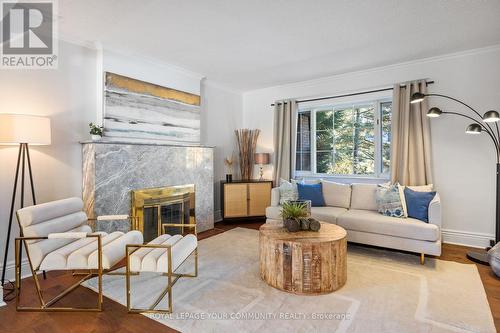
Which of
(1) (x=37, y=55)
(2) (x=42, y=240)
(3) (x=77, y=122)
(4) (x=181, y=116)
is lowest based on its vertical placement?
(2) (x=42, y=240)

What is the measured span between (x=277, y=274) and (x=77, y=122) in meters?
2.87

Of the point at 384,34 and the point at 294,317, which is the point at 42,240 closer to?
the point at 294,317

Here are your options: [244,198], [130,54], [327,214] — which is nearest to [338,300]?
[327,214]

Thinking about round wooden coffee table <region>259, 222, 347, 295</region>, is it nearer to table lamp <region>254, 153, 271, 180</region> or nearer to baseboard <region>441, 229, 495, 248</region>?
baseboard <region>441, 229, 495, 248</region>

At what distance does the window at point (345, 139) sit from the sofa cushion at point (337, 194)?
2.06 feet

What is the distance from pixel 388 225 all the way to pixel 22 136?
3891mm

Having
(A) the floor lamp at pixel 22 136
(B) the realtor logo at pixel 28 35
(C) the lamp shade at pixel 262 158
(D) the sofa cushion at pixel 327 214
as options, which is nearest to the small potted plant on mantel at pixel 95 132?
(A) the floor lamp at pixel 22 136

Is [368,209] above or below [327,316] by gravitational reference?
above

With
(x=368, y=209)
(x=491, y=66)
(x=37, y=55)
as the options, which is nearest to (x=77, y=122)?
(x=37, y=55)

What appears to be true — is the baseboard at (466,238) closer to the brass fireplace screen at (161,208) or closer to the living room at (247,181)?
the living room at (247,181)

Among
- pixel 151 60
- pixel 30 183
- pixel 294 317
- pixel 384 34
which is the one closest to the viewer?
pixel 294 317

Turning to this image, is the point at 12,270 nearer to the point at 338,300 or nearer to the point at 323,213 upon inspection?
the point at 338,300

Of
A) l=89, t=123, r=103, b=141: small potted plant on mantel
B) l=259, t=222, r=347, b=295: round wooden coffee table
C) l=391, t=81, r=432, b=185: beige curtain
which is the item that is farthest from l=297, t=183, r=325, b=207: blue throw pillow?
l=89, t=123, r=103, b=141: small potted plant on mantel

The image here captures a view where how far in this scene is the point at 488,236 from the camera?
3.56 m
